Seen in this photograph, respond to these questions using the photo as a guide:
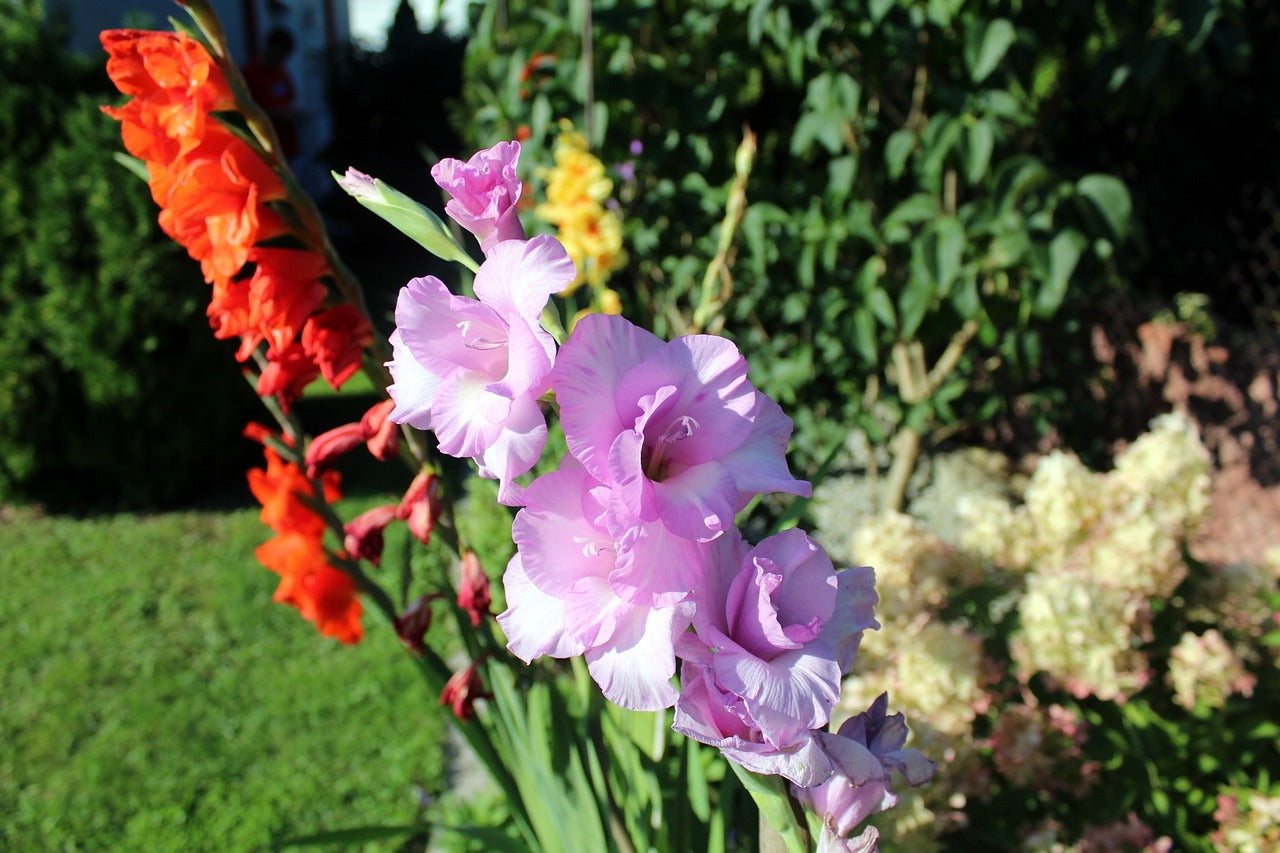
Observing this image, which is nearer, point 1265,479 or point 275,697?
point 275,697

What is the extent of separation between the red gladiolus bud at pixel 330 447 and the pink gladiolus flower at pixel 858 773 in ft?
2.13

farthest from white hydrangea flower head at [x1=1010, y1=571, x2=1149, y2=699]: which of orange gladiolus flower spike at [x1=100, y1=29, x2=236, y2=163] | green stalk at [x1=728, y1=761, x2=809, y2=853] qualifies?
orange gladiolus flower spike at [x1=100, y1=29, x2=236, y2=163]

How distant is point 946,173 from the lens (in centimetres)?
284

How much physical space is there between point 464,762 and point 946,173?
7.62 ft

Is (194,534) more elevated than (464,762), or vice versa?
(464,762)

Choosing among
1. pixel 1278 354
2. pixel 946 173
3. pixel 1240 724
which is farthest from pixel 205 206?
pixel 1278 354

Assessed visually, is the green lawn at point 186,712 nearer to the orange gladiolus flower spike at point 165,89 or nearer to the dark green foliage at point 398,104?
the orange gladiolus flower spike at point 165,89

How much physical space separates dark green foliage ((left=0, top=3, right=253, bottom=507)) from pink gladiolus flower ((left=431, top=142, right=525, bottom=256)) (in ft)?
13.6

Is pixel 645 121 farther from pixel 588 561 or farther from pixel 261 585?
pixel 588 561

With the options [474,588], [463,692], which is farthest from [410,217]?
[463,692]

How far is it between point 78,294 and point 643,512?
4459mm

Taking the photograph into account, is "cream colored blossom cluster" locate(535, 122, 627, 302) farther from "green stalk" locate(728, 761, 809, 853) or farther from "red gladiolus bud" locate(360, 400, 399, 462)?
"green stalk" locate(728, 761, 809, 853)

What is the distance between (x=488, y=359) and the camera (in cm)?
63

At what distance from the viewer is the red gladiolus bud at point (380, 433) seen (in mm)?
941
